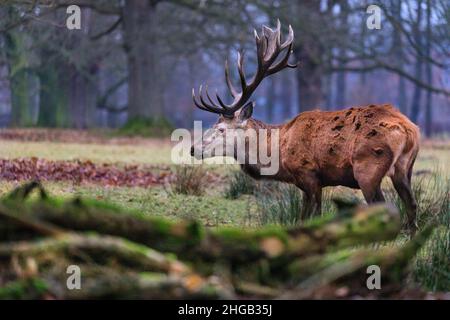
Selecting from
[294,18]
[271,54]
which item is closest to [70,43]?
[294,18]

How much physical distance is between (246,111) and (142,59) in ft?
57.8

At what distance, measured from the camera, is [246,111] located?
9.60 metres

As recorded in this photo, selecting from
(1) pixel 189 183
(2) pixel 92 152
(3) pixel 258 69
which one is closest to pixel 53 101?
(2) pixel 92 152

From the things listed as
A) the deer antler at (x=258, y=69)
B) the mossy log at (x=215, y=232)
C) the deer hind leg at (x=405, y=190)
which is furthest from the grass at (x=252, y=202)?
the mossy log at (x=215, y=232)

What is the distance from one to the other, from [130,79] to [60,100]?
28.9 feet

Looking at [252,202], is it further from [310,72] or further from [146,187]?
[310,72]

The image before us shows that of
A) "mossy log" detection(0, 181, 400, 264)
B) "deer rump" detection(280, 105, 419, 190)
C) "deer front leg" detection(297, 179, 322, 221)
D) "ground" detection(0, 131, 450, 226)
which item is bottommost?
"ground" detection(0, 131, 450, 226)

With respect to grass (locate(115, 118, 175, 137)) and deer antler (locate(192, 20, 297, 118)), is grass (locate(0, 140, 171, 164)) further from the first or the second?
deer antler (locate(192, 20, 297, 118))

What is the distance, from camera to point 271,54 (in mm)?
10070

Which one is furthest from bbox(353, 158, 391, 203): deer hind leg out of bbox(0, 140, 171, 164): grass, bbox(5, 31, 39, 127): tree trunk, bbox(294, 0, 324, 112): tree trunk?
bbox(294, 0, 324, 112): tree trunk

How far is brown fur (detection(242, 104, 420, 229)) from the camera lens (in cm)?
826

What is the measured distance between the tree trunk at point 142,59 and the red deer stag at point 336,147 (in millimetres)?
16845

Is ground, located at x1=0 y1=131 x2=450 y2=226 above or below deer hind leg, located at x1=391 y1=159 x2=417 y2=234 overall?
below
